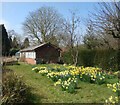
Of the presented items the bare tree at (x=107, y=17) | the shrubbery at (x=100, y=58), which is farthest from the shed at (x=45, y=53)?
the bare tree at (x=107, y=17)

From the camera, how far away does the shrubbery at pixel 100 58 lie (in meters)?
9.00

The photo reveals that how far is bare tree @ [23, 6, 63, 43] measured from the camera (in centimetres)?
2084

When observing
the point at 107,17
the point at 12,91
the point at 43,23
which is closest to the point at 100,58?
the point at 107,17

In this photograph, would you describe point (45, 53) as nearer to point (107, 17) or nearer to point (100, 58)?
point (100, 58)

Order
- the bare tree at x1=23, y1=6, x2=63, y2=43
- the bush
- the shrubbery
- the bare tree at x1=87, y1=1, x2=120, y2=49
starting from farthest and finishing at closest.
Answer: the bare tree at x1=23, y1=6, x2=63, y2=43 → the shrubbery → the bare tree at x1=87, y1=1, x2=120, y2=49 → the bush

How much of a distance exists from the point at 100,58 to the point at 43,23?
13927 mm

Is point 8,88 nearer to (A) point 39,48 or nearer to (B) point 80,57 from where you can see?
(B) point 80,57

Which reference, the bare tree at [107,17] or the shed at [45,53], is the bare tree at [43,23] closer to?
the shed at [45,53]

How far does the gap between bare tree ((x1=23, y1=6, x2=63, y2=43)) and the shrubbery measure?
32.8 ft

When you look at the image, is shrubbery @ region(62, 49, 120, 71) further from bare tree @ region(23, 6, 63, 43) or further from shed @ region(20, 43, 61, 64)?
bare tree @ region(23, 6, 63, 43)

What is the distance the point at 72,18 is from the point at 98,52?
3877 mm

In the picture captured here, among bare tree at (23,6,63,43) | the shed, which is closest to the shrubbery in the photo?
the shed

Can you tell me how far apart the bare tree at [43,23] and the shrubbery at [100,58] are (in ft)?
32.8

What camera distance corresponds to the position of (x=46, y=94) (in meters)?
3.95
